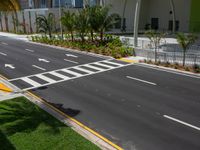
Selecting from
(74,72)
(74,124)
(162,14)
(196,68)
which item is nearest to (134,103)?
(74,124)

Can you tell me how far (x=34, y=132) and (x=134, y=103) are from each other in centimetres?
535

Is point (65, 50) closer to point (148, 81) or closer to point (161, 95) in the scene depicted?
point (148, 81)

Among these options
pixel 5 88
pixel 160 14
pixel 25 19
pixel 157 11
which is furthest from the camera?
pixel 25 19

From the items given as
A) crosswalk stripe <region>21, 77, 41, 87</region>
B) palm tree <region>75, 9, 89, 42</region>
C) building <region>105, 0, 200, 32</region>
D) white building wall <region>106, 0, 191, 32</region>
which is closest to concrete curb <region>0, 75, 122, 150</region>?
crosswalk stripe <region>21, 77, 41, 87</region>

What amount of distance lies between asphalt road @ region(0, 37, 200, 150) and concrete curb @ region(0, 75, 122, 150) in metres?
0.33

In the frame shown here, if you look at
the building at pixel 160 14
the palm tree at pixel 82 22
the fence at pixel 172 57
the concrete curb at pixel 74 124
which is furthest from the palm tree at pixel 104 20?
the concrete curb at pixel 74 124

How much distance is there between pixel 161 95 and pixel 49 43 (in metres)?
25.0

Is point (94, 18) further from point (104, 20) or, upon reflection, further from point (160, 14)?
point (160, 14)

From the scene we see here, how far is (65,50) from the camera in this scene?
30.3m

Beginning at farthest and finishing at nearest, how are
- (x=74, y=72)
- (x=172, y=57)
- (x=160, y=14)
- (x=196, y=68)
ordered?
1. (x=160, y=14)
2. (x=172, y=57)
3. (x=74, y=72)
4. (x=196, y=68)

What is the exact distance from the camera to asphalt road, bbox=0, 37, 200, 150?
9.17 metres

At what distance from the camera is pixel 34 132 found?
887cm

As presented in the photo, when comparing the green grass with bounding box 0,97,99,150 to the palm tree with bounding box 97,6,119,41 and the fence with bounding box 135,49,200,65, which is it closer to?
the fence with bounding box 135,49,200,65

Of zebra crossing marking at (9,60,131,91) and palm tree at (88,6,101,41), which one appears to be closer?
zebra crossing marking at (9,60,131,91)
